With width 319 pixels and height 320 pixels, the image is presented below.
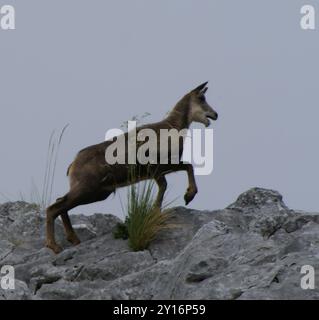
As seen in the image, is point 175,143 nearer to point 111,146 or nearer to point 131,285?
point 111,146

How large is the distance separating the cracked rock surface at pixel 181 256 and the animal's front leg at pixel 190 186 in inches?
8.7

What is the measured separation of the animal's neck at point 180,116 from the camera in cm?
1468

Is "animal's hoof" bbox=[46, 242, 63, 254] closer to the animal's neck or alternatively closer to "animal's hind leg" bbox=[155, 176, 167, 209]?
"animal's hind leg" bbox=[155, 176, 167, 209]

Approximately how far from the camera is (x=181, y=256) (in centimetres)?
1088

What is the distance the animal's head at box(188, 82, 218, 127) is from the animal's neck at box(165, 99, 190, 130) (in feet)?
0.25

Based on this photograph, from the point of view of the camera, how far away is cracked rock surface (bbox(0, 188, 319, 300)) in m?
9.76

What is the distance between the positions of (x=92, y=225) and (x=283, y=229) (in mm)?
3277

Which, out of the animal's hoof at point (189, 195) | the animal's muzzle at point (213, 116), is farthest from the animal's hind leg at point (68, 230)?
the animal's muzzle at point (213, 116)

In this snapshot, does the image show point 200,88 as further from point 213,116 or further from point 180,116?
point 180,116

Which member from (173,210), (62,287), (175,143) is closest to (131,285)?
(62,287)

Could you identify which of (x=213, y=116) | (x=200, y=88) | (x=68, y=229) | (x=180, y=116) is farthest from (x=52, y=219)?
(x=200, y=88)

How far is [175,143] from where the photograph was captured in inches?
557

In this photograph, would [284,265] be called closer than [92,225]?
Yes

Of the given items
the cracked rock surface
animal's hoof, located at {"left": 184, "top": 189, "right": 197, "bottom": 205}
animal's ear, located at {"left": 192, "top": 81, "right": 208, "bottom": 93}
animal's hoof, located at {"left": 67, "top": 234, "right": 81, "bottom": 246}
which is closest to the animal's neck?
animal's ear, located at {"left": 192, "top": 81, "right": 208, "bottom": 93}
